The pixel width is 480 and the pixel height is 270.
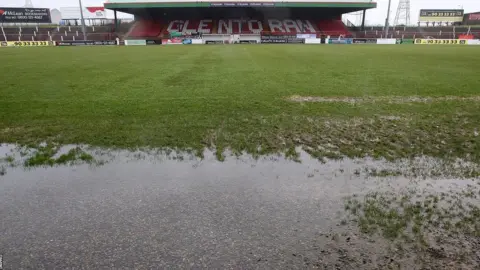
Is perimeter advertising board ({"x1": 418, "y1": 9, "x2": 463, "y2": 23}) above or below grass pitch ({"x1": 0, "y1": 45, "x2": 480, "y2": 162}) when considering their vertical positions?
above

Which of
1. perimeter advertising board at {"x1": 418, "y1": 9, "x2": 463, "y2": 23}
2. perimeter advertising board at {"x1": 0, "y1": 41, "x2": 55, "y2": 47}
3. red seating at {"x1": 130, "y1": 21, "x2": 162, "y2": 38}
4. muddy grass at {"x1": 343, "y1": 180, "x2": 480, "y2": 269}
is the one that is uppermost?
perimeter advertising board at {"x1": 418, "y1": 9, "x2": 463, "y2": 23}

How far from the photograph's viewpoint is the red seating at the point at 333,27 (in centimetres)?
5625

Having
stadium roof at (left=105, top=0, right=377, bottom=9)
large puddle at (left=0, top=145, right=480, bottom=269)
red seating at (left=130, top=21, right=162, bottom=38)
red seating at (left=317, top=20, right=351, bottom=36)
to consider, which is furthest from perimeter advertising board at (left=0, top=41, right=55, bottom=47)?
large puddle at (left=0, top=145, right=480, bottom=269)

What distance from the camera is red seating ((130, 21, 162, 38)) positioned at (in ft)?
183

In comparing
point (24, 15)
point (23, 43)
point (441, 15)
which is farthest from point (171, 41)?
point (441, 15)

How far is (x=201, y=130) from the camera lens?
676 centimetres

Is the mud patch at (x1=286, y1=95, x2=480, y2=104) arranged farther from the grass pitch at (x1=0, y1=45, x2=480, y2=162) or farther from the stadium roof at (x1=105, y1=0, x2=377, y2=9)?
the stadium roof at (x1=105, y1=0, x2=377, y2=9)

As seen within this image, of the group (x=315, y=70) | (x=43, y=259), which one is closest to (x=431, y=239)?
(x=43, y=259)

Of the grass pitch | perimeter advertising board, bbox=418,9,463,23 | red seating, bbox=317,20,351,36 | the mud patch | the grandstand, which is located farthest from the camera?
perimeter advertising board, bbox=418,9,463,23

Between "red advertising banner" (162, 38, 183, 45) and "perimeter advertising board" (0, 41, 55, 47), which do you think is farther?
"red advertising banner" (162, 38, 183, 45)

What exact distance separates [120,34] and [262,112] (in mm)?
55002

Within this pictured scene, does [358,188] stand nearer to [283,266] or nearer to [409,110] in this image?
[283,266]

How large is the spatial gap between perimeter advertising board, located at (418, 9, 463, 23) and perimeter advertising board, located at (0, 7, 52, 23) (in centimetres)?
7715

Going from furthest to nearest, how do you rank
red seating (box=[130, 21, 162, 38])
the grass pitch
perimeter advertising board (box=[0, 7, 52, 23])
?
perimeter advertising board (box=[0, 7, 52, 23])
red seating (box=[130, 21, 162, 38])
the grass pitch
